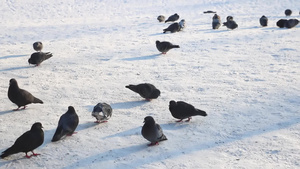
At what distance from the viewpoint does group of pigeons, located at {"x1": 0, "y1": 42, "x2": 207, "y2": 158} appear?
4.41 m

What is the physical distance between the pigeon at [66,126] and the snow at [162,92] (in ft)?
0.37

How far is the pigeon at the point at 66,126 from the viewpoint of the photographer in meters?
4.88

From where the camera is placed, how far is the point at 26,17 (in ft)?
65.3

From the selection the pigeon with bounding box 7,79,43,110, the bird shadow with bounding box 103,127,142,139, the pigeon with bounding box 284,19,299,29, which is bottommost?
the bird shadow with bounding box 103,127,142,139

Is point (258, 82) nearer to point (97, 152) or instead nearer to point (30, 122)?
point (97, 152)

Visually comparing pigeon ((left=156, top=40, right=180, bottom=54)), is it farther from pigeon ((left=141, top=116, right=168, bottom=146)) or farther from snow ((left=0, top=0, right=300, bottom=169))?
pigeon ((left=141, top=116, right=168, bottom=146))

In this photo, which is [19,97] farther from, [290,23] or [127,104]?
[290,23]

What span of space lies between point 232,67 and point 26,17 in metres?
15.2

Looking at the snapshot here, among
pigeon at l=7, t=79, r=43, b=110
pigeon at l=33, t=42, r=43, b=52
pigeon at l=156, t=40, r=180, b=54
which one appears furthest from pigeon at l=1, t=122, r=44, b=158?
pigeon at l=33, t=42, r=43, b=52

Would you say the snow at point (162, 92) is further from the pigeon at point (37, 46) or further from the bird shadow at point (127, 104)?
the pigeon at point (37, 46)

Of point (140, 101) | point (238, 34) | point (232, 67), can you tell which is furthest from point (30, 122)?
point (238, 34)

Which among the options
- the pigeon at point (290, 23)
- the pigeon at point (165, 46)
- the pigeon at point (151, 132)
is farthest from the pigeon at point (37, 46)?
the pigeon at point (290, 23)

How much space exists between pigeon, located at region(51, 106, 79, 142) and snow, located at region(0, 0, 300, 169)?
112 mm

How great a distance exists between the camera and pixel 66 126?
4945 mm
